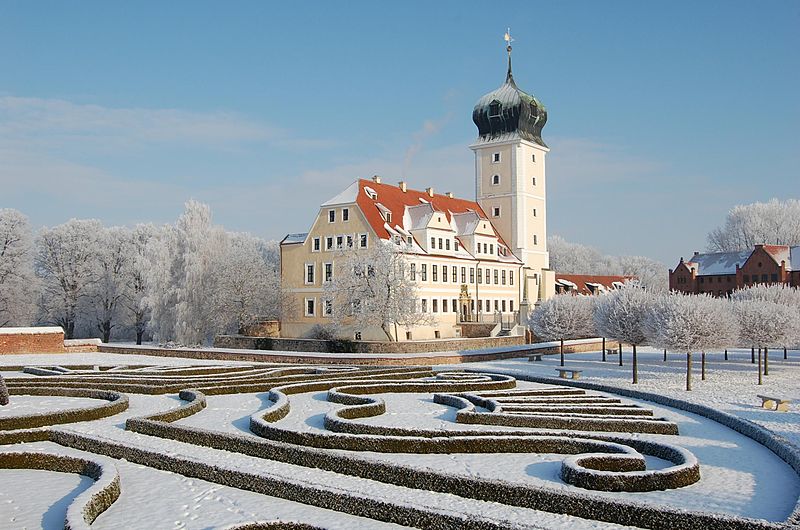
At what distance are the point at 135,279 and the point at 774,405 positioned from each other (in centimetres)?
5243

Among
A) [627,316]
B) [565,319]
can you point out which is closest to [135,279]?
[565,319]

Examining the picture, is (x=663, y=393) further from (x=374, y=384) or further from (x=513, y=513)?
(x=513, y=513)

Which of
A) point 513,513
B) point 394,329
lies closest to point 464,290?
point 394,329

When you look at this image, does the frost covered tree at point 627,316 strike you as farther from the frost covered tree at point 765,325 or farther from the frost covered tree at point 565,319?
the frost covered tree at point 565,319

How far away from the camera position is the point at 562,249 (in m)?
116

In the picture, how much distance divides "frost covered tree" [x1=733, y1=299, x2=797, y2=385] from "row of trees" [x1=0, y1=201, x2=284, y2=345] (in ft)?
108

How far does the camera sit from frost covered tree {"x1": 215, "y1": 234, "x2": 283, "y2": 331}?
5197 cm

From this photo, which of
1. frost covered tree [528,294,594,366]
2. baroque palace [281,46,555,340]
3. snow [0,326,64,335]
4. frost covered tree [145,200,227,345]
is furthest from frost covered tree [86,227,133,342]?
frost covered tree [528,294,594,366]

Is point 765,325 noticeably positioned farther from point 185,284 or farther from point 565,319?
point 185,284

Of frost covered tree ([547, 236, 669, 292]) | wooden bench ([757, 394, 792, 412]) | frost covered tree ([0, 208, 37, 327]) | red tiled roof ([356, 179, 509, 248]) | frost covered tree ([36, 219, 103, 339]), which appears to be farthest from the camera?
frost covered tree ([547, 236, 669, 292])

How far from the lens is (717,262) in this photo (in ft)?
258

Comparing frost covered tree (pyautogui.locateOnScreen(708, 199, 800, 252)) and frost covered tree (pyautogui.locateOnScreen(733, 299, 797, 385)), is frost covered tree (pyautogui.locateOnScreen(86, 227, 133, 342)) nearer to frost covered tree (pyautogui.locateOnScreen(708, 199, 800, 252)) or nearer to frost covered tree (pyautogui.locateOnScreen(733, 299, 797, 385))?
frost covered tree (pyautogui.locateOnScreen(733, 299, 797, 385))

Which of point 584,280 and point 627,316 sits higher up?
point 584,280

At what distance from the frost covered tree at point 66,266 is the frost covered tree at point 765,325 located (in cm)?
5157
